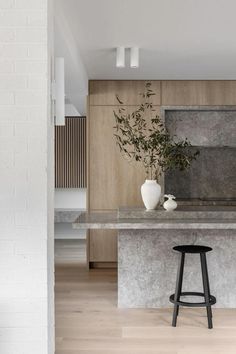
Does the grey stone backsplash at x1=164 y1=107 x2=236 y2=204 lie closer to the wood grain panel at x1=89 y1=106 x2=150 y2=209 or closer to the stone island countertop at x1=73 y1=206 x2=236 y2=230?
the wood grain panel at x1=89 y1=106 x2=150 y2=209

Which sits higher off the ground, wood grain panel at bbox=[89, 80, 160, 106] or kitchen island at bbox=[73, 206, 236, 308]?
wood grain panel at bbox=[89, 80, 160, 106]

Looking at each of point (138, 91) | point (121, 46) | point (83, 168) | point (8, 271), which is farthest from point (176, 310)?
point (83, 168)

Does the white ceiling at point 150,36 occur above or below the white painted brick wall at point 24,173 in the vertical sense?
above

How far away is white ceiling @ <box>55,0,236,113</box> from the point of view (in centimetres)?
343

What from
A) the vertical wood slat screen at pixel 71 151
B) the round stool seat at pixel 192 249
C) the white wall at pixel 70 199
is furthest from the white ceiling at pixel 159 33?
the white wall at pixel 70 199

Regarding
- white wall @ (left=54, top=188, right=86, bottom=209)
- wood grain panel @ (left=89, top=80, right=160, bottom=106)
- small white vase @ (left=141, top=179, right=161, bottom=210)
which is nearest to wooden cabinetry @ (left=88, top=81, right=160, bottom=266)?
wood grain panel @ (left=89, top=80, right=160, bottom=106)

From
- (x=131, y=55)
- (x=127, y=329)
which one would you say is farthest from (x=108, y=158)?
(x=127, y=329)

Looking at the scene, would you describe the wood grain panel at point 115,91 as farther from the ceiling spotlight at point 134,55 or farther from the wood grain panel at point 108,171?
the ceiling spotlight at point 134,55

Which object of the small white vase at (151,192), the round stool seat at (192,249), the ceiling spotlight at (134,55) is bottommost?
the round stool seat at (192,249)

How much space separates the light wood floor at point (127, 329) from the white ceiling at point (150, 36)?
2343mm

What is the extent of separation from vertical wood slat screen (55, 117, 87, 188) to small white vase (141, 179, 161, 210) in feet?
12.9

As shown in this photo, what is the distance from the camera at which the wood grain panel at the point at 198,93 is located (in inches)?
245

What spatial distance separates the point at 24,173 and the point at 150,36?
220 centimetres

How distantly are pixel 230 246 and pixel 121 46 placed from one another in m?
2.19
